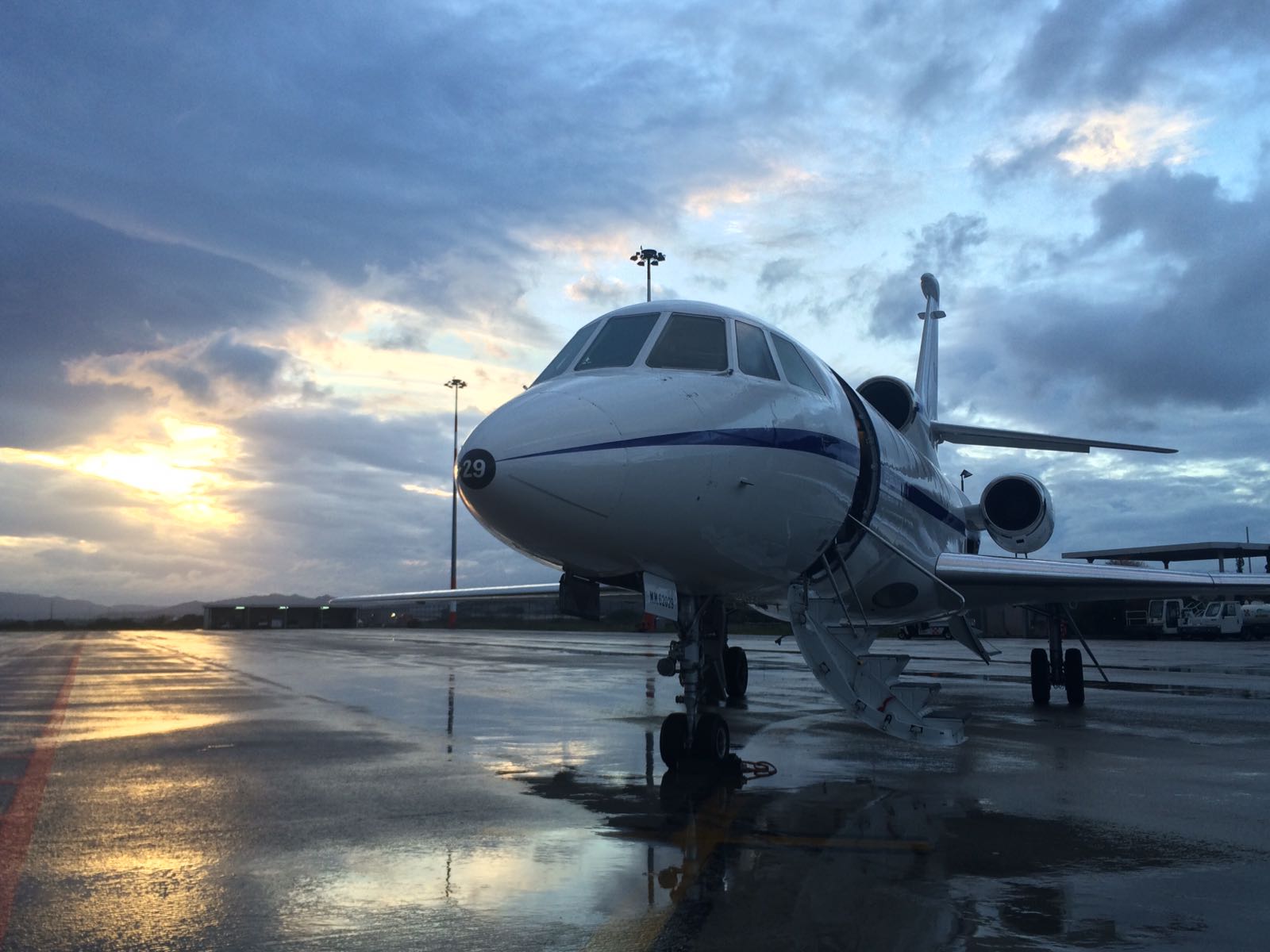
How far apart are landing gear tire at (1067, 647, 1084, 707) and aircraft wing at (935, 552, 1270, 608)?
6.04 feet

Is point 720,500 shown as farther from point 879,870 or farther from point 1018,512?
point 1018,512

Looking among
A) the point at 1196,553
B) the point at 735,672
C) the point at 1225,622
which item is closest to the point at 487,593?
the point at 735,672

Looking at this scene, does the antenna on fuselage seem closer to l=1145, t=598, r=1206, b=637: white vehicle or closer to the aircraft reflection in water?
the aircraft reflection in water

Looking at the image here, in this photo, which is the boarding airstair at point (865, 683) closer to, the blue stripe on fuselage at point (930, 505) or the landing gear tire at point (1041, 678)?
the blue stripe on fuselage at point (930, 505)

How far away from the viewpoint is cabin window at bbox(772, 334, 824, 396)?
27.8ft

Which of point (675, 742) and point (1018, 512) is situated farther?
point (1018, 512)

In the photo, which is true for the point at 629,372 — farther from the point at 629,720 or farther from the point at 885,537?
the point at 629,720

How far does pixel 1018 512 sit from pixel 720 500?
365 inches

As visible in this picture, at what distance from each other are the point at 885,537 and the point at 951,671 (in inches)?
535

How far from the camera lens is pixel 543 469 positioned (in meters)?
5.99

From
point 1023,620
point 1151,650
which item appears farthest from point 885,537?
point 1023,620

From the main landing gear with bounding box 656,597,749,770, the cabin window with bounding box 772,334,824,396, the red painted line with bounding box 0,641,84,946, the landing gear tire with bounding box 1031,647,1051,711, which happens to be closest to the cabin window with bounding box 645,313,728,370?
the cabin window with bounding box 772,334,824,396

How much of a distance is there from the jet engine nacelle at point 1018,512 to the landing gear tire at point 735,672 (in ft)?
13.6

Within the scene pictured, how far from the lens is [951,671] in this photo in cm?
2261
